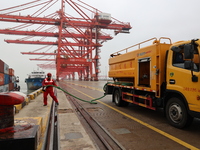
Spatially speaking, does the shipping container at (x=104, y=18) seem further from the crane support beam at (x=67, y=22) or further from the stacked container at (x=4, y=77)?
the stacked container at (x=4, y=77)

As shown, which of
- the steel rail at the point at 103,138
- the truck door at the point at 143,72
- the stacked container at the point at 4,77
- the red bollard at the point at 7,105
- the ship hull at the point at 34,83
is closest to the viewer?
the red bollard at the point at 7,105

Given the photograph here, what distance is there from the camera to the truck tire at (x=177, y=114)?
413cm

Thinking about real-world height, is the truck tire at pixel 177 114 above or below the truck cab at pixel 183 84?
below

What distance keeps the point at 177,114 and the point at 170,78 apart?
105 centimetres

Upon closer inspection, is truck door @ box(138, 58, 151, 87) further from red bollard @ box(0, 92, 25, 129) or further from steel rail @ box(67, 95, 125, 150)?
red bollard @ box(0, 92, 25, 129)

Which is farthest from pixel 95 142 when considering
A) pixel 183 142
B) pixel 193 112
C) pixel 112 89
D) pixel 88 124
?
pixel 112 89

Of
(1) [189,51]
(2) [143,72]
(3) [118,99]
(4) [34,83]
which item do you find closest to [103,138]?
(1) [189,51]

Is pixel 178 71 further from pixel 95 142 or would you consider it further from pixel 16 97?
pixel 16 97

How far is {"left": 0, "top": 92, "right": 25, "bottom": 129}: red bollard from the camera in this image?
246 centimetres

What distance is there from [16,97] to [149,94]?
14.8 ft

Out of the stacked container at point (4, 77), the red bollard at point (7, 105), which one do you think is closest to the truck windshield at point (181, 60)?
the red bollard at point (7, 105)

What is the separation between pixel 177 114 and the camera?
4355mm

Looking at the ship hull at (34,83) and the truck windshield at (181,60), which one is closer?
the truck windshield at (181,60)

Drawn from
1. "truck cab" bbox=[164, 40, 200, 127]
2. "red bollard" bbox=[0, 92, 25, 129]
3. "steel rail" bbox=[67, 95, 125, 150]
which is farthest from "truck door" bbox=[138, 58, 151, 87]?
"red bollard" bbox=[0, 92, 25, 129]
